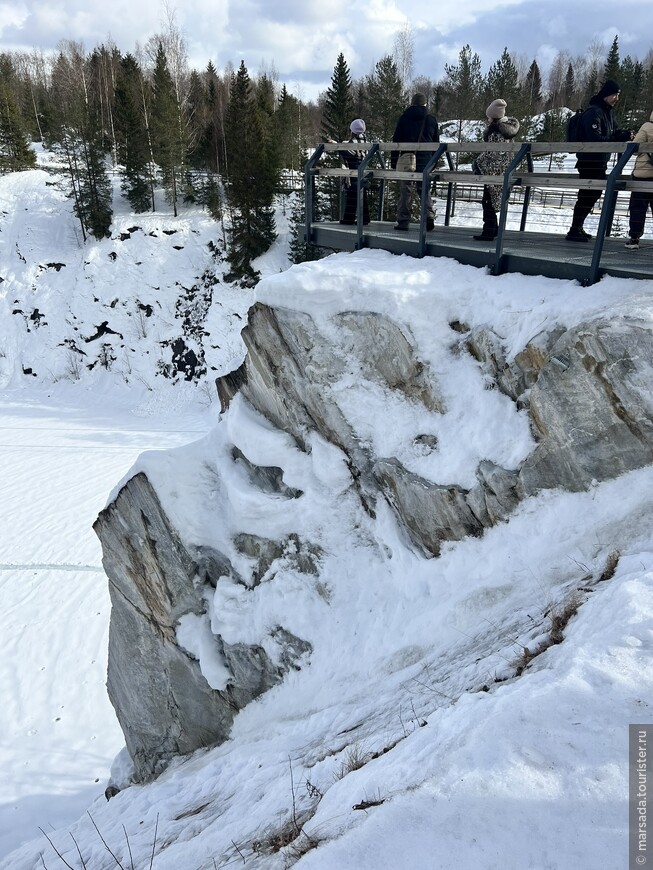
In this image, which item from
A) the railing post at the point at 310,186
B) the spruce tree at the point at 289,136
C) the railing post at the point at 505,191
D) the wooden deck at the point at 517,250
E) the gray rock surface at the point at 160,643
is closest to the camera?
the wooden deck at the point at 517,250

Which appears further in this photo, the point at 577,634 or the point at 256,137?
the point at 256,137

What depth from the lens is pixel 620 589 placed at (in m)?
3.87

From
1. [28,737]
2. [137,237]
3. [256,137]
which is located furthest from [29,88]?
[28,737]

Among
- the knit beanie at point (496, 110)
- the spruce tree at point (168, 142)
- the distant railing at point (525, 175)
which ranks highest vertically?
the spruce tree at point (168, 142)

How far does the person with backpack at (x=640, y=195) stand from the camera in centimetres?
573

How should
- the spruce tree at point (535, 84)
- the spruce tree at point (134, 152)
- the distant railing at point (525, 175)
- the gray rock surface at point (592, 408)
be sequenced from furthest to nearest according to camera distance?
the spruce tree at point (535, 84) < the spruce tree at point (134, 152) < the distant railing at point (525, 175) < the gray rock surface at point (592, 408)

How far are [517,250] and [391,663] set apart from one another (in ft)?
15.9

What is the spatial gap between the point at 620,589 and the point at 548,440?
164 centimetres

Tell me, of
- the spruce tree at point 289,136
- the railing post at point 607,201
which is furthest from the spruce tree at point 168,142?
the railing post at point 607,201

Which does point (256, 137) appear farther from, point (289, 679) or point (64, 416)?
point (289, 679)

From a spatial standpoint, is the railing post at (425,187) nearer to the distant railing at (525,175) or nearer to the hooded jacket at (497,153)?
the distant railing at (525,175)

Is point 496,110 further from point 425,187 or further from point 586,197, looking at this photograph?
point 586,197

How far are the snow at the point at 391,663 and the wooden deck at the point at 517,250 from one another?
22cm

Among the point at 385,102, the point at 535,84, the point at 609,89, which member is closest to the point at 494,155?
the point at 609,89
